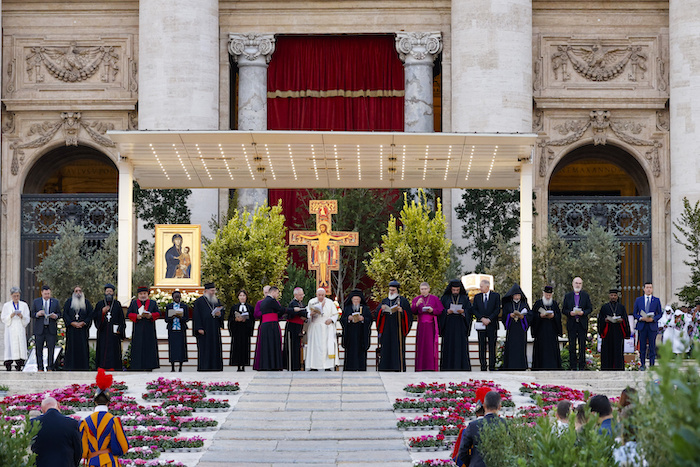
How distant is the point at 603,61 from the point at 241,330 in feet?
48.9

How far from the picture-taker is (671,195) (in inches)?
1083

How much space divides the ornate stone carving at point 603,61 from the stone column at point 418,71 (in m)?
3.45

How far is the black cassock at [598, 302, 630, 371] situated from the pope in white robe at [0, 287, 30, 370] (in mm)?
10286

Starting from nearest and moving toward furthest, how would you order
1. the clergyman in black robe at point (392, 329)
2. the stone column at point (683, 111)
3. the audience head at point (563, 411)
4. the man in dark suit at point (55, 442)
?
the audience head at point (563, 411)
the man in dark suit at point (55, 442)
the clergyman in black robe at point (392, 329)
the stone column at point (683, 111)

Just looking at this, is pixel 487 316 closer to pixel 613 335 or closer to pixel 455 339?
pixel 455 339

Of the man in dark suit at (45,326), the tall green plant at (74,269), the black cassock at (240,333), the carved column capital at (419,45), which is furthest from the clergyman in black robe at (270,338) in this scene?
the carved column capital at (419,45)

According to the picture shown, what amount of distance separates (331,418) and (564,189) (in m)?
23.7

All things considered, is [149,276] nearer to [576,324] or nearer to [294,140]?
[294,140]

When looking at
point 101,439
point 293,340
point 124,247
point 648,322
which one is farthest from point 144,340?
point 101,439

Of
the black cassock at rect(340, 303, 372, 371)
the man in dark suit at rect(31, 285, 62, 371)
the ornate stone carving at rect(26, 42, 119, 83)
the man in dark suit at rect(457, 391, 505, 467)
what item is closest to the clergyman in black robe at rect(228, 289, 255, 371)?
the black cassock at rect(340, 303, 372, 371)

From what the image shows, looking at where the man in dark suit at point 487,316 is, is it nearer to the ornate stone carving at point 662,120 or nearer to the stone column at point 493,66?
the stone column at point 493,66

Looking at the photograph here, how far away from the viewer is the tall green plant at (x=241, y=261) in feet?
78.3

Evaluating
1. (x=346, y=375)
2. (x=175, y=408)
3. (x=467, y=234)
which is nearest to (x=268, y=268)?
(x=467, y=234)

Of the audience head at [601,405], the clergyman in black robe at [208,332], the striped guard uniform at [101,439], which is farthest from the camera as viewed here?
the clergyman in black robe at [208,332]
